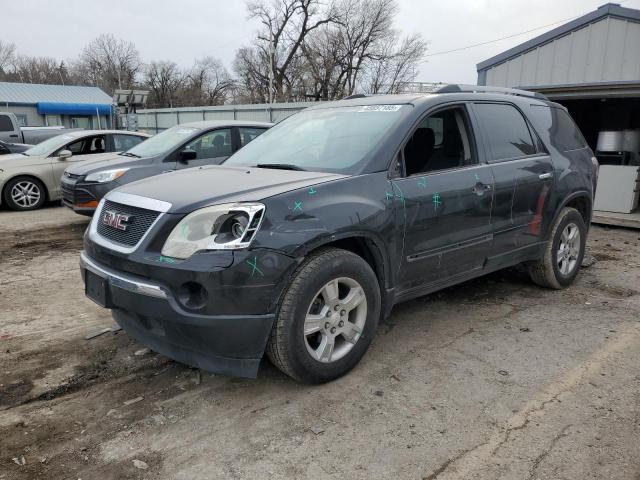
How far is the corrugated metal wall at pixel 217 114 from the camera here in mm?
16938

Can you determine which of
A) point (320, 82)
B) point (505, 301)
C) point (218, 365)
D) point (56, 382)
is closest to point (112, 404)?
point (56, 382)

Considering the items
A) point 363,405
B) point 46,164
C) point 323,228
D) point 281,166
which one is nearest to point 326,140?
point 281,166

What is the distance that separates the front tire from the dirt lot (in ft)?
0.65

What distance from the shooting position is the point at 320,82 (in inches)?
1663

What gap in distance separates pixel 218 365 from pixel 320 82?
41.9 m

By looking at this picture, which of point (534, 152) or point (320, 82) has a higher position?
point (320, 82)

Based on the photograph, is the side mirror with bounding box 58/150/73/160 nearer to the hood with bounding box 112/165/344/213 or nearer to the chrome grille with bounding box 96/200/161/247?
the hood with bounding box 112/165/344/213

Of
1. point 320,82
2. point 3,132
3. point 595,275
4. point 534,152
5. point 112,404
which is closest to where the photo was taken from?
point 112,404

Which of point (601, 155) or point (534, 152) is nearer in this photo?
point (534, 152)

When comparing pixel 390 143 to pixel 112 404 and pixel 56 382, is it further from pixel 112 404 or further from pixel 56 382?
pixel 56 382

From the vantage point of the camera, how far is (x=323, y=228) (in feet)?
9.34

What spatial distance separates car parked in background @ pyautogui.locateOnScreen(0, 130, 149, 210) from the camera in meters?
9.46

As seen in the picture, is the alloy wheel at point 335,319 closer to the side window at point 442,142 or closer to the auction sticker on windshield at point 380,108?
the side window at point 442,142

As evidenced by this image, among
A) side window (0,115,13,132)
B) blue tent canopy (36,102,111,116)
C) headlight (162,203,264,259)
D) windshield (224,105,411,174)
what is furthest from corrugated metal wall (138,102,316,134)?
blue tent canopy (36,102,111,116)
